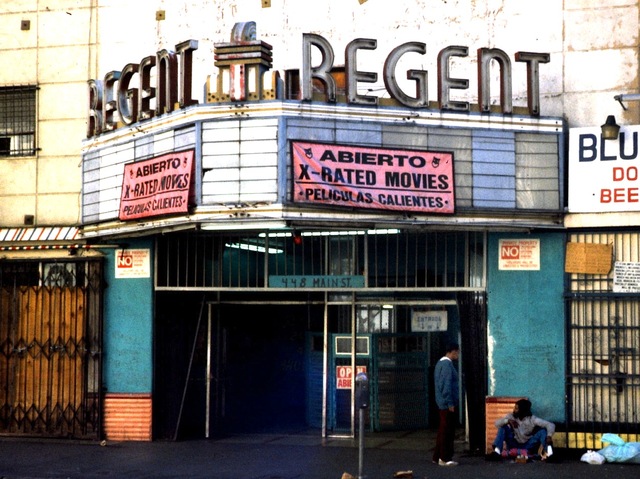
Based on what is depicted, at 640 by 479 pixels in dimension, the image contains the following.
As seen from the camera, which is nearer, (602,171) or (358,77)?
(358,77)

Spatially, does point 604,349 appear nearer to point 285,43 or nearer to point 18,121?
point 285,43

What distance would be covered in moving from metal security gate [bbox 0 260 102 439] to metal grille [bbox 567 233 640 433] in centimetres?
802

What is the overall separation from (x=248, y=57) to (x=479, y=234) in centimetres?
461

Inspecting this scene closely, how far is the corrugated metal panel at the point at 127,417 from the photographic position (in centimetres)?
1823

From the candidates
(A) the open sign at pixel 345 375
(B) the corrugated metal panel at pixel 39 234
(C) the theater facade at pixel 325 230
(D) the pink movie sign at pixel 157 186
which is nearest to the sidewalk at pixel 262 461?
(C) the theater facade at pixel 325 230

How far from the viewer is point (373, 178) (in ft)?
51.4

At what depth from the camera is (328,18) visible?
18156 millimetres

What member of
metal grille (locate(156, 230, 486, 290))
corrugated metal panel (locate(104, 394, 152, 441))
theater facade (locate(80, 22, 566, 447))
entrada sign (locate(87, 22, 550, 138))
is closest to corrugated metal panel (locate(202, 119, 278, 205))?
theater facade (locate(80, 22, 566, 447))

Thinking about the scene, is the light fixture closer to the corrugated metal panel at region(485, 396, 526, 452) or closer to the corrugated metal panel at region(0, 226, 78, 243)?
the corrugated metal panel at region(485, 396, 526, 452)

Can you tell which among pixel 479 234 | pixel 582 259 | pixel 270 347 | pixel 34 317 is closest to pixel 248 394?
pixel 270 347

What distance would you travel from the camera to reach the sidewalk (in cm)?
1484

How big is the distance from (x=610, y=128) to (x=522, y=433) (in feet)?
15.4

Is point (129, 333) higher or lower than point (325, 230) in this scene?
lower

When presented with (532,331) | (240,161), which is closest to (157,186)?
(240,161)
